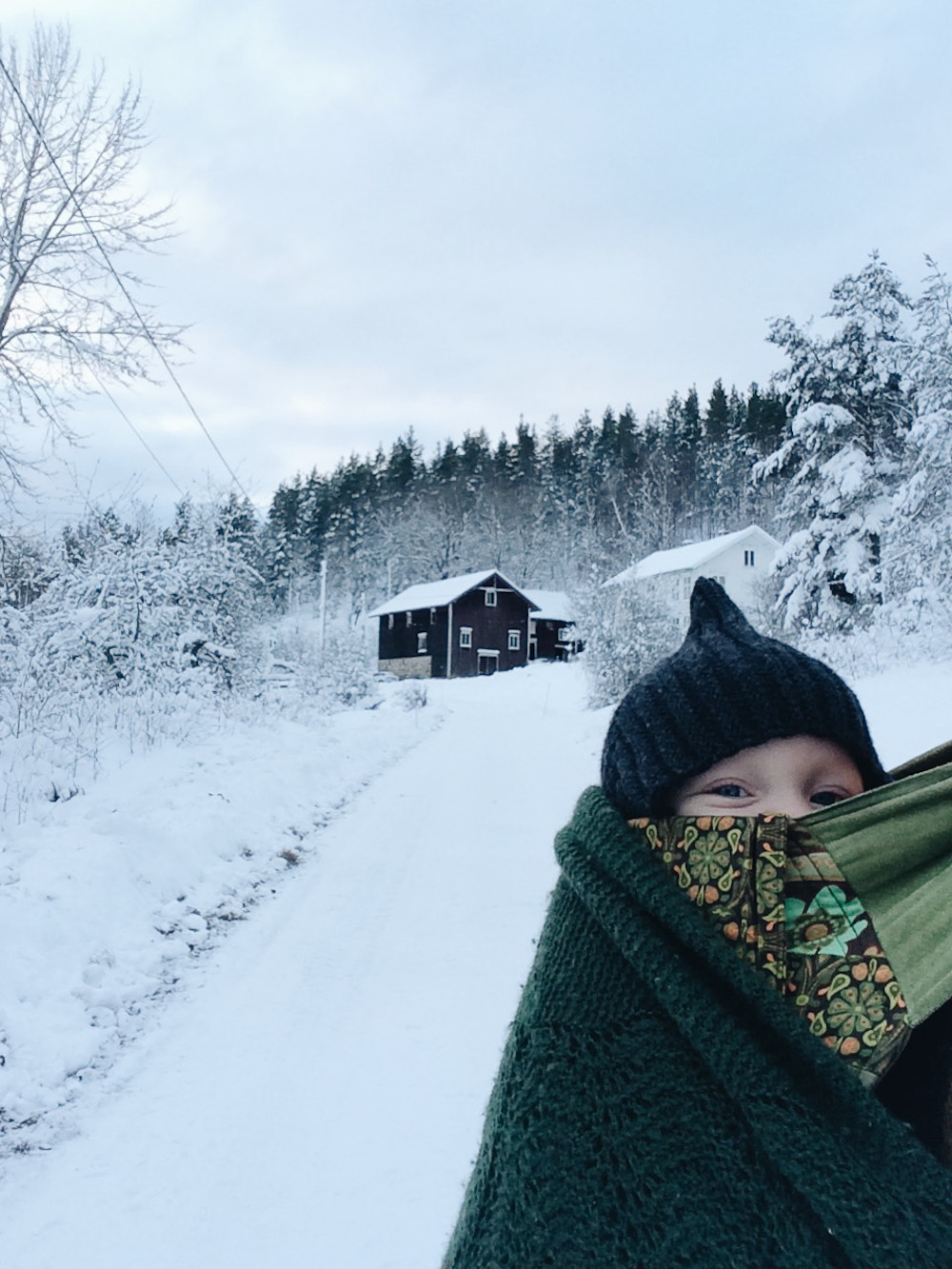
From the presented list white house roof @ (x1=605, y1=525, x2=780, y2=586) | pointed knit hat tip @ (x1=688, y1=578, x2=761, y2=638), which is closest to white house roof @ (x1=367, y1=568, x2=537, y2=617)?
white house roof @ (x1=605, y1=525, x2=780, y2=586)

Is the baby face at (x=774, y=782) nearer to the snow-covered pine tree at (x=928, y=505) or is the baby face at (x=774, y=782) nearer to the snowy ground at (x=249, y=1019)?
the snowy ground at (x=249, y=1019)

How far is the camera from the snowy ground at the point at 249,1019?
2926 millimetres

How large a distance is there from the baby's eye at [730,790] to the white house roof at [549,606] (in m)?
52.7

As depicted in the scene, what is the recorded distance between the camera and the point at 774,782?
49.9 inches

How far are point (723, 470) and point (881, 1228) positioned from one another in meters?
70.1

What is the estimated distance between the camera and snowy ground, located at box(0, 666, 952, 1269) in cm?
293

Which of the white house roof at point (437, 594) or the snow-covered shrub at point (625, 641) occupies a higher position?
the white house roof at point (437, 594)

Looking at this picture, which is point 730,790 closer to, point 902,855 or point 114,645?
point 902,855

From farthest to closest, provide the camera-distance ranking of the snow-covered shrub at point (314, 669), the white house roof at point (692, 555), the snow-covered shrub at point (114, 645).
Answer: the white house roof at point (692, 555)
the snow-covered shrub at point (314, 669)
the snow-covered shrub at point (114, 645)

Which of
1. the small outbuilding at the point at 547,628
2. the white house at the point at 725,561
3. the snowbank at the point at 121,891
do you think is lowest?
the snowbank at the point at 121,891

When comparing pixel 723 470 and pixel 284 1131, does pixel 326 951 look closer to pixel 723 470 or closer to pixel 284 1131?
pixel 284 1131

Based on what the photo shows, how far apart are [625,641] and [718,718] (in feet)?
77.5

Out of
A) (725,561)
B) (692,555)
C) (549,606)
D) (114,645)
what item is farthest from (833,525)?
(549,606)

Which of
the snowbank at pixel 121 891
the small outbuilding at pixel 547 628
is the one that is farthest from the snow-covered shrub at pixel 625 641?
the small outbuilding at pixel 547 628
